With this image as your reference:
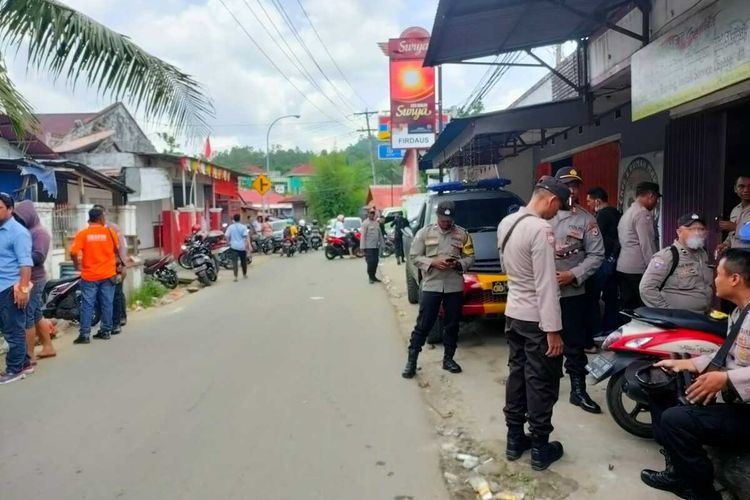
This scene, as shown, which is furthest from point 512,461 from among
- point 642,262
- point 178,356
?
point 178,356

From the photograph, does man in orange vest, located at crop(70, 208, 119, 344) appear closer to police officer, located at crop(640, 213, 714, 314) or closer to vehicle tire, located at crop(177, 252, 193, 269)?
police officer, located at crop(640, 213, 714, 314)

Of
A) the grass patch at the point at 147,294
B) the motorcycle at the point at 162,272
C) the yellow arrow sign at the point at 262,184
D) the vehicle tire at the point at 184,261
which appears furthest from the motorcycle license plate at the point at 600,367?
the yellow arrow sign at the point at 262,184

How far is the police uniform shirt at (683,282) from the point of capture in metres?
4.20

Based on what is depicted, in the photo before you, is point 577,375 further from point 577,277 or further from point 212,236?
point 212,236

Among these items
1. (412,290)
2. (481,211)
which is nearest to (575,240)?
(481,211)

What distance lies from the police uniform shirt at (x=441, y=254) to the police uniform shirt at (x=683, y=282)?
1.90 m

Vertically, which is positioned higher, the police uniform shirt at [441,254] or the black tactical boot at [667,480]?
the police uniform shirt at [441,254]

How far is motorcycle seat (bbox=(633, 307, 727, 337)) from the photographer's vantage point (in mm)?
3689

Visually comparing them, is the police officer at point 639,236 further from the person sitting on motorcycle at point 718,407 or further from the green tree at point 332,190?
the green tree at point 332,190

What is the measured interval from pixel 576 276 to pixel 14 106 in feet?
18.6

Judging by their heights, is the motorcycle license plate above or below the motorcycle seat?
below

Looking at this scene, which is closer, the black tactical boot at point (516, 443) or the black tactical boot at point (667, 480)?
the black tactical boot at point (667, 480)

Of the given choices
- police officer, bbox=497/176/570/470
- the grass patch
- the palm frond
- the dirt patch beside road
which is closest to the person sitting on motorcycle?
the dirt patch beside road

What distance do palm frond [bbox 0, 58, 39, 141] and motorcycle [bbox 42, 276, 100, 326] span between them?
9.15ft
